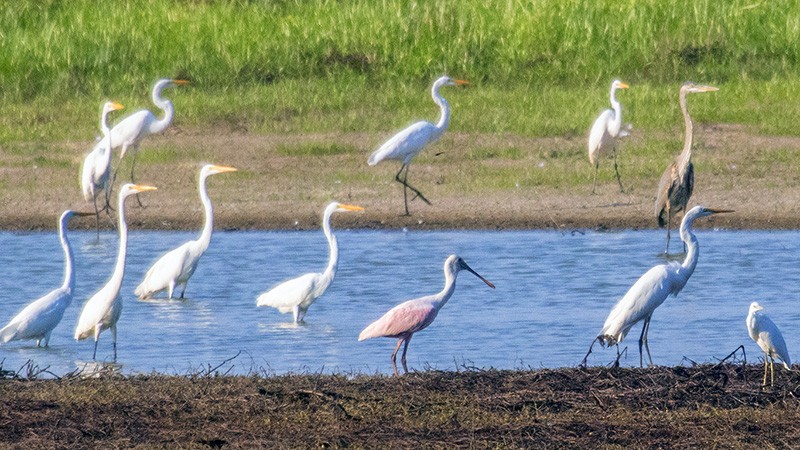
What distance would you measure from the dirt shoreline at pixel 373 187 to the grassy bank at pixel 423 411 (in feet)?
22.4

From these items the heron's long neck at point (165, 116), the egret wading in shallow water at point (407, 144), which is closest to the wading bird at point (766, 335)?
the egret wading in shallow water at point (407, 144)

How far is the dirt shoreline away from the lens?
43.8 feet

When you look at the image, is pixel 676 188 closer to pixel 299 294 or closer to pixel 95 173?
pixel 299 294

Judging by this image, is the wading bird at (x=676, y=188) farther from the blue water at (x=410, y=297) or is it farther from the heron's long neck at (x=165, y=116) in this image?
the heron's long neck at (x=165, y=116)

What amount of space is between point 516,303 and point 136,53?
29.7 feet

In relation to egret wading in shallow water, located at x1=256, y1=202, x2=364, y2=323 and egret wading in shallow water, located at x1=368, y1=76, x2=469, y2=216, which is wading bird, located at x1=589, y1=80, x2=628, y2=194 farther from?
egret wading in shallow water, located at x1=256, y1=202, x2=364, y2=323

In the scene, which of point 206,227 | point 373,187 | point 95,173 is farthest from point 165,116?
point 206,227

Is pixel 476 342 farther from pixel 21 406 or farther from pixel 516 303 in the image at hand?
pixel 21 406

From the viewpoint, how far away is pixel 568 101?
54.4 ft

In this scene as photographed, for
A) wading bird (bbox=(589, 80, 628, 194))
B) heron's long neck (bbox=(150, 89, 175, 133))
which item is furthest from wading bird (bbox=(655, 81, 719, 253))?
heron's long neck (bbox=(150, 89, 175, 133))

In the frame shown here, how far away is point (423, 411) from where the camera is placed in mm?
5926

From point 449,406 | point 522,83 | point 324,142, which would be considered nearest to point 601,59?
point 522,83

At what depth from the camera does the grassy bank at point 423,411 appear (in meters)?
5.57

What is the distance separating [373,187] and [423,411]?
8.70m
